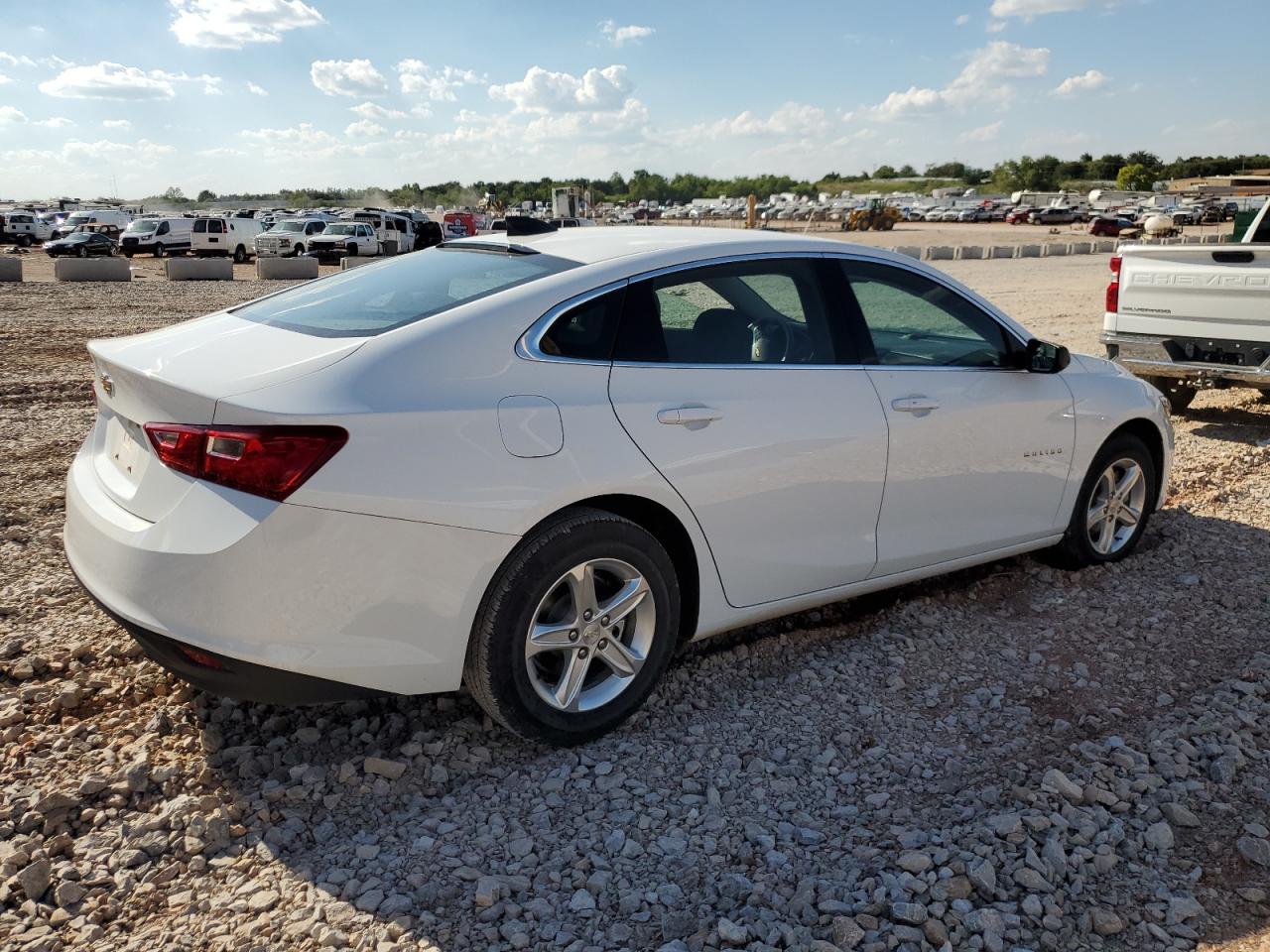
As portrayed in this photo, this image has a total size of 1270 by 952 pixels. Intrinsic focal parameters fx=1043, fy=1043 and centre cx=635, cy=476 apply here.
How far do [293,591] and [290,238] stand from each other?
35480 millimetres

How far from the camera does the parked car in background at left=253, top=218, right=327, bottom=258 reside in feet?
117

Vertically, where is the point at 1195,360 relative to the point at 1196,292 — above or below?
below

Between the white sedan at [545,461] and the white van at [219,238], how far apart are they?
3760 cm

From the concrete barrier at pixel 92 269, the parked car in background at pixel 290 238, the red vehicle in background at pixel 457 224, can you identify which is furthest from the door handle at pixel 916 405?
the red vehicle in background at pixel 457 224

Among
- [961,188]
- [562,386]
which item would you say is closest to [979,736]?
[562,386]

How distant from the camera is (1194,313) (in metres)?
8.23

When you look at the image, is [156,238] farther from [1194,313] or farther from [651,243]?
[651,243]

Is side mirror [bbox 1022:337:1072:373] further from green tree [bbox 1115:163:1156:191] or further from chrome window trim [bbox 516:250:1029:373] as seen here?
green tree [bbox 1115:163:1156:191]

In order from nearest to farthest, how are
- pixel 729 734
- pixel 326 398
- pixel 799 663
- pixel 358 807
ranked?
pixel 326 398, pixel 358 807, pixel 729 734, pixel 799 663

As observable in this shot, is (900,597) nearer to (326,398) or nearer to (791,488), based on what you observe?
(791,488)

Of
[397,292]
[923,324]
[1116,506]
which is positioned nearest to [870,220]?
[1116,506]

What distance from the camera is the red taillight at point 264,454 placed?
2861 mm

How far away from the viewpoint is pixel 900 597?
4930mm

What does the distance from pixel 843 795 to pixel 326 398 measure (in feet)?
6.57
